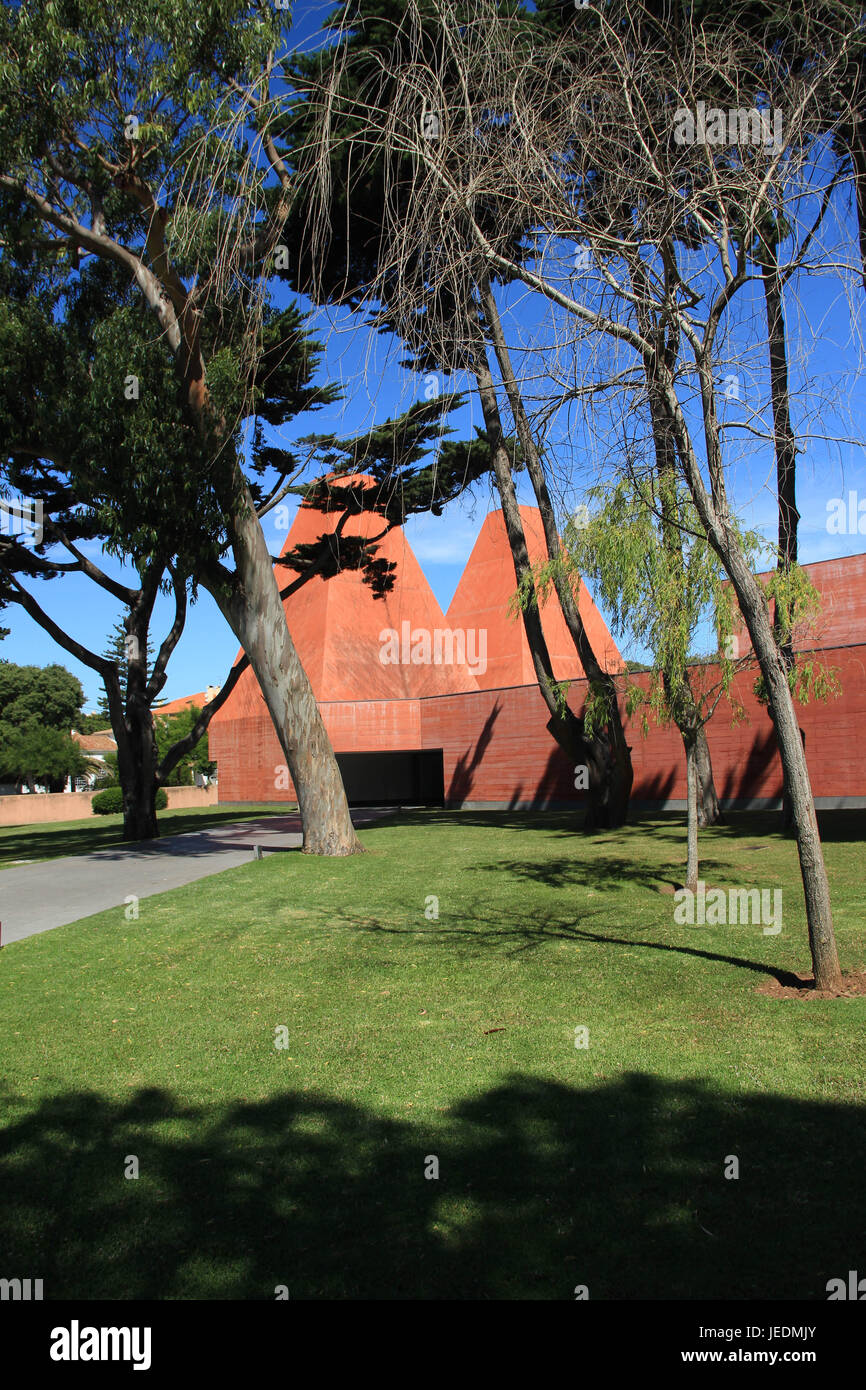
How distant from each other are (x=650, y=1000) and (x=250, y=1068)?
275 cm

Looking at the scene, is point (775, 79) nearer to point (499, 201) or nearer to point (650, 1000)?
point (499, 201)

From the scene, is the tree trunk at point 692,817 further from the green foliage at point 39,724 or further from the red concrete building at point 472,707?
the green foliage at point 39,724

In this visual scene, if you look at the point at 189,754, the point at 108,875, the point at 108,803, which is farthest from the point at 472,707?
the point at 189,754

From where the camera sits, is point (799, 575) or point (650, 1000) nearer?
point (650, 1000)

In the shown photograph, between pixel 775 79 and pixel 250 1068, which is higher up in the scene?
pixel 775 79

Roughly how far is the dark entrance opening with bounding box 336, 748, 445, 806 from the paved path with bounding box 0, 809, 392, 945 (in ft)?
68.1

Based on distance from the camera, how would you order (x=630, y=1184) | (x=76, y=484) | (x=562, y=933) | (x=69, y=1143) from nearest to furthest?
(x=630, y=1184) < (x=69, y=1143) < (x=562, y=933) < (x=76, y=484)

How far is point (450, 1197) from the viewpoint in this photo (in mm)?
3469

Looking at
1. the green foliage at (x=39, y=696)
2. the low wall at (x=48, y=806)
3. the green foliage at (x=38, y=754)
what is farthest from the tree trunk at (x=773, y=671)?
Result: the green foliage at (x=39, y=696)

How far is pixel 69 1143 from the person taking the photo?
411 cm

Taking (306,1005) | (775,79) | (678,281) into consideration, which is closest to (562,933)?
(306,1005)

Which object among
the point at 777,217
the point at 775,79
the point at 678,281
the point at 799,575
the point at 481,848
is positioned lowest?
the point at 481,848

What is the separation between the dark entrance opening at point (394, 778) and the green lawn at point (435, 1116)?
35.3 metres

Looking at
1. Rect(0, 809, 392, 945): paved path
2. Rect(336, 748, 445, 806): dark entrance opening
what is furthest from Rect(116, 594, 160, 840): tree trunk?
Rect(336, 748, 445, 806): dark entrance opening
